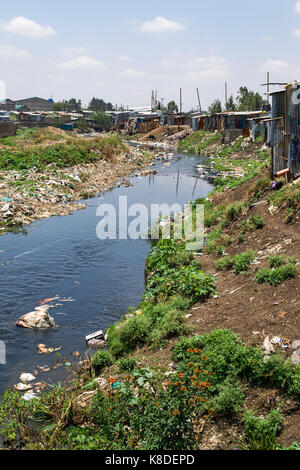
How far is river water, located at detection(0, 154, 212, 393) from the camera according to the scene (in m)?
6.86

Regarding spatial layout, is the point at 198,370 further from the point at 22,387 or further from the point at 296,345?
the point at 22,387

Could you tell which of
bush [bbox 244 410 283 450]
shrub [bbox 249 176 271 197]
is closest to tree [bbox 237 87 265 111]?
shrub [bbox 249 176 271 197]

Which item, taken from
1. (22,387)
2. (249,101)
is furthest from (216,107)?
(22,387)

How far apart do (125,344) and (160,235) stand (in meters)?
6.22

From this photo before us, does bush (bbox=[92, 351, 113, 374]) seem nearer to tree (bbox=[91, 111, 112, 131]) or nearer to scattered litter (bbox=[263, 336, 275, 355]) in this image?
scattered litter (bbox=[263, 336, 275, 355])

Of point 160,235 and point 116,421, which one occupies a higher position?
point 160,235

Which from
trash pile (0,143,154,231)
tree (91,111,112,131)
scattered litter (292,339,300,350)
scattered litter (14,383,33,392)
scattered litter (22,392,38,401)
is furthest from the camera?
tree (91,111,112,131)

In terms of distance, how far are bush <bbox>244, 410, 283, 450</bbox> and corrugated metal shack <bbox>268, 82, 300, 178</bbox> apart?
733 centimetres

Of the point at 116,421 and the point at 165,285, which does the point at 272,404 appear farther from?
the point at 165,285

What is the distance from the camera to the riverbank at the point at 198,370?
400 centimetres

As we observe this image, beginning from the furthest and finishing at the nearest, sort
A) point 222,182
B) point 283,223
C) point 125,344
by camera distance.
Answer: point 222,182
point 283,223
point 125,344

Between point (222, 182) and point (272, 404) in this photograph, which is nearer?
point (272, 404)
